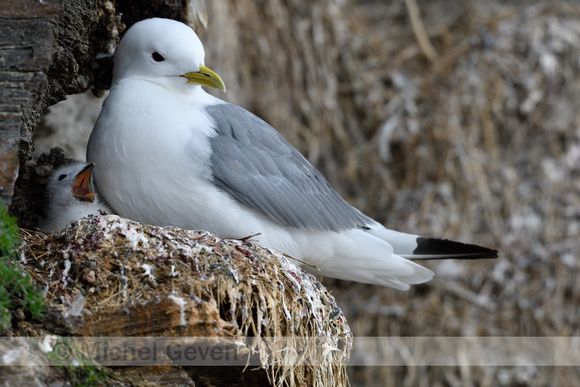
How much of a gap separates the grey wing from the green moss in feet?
2.18

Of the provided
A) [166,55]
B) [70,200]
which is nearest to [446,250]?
[166,55]

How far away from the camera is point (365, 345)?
4152mm

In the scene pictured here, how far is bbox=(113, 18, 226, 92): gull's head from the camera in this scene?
2.17 meters

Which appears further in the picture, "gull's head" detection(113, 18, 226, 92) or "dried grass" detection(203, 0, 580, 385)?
"dried grass" detection(203, 0, 580, 385)

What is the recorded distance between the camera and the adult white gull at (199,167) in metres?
2.04

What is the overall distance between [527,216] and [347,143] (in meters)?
1.25

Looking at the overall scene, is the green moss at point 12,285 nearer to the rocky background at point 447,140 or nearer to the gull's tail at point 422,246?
the gull's tail at point 422,246

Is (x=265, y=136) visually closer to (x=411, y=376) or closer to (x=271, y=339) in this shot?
(x=271, y=339)

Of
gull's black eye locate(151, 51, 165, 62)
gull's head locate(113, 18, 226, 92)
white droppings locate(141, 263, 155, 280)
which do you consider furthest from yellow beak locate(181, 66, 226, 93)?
white droppings locate(141, 263, 155, 280)

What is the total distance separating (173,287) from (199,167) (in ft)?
1.76

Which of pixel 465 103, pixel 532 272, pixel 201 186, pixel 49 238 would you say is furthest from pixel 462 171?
pixel 49 238

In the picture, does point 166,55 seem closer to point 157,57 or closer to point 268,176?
point 157,57

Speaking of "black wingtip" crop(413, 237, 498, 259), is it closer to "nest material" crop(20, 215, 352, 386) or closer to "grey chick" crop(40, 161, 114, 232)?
"nest material" crop(20, 215, 352, 386)

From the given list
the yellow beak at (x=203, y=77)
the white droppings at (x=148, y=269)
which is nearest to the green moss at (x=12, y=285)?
the white droppings at (x=148, y=269)
